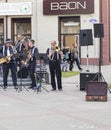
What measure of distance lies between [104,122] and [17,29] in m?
27.5

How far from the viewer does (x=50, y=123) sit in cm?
1100

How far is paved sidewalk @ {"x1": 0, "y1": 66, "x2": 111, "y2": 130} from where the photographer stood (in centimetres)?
1076

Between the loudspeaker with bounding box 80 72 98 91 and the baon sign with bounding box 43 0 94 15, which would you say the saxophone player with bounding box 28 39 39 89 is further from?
the baon sign with bounding box 43 0 94 15

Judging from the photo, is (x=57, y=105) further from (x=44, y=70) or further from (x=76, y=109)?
(x=44, y=70)

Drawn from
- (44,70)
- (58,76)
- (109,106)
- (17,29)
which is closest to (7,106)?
A: (109,106)

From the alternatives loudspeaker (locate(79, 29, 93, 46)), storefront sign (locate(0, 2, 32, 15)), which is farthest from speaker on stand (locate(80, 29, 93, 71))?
storefront sign (locate(0, 2, 32, 15))

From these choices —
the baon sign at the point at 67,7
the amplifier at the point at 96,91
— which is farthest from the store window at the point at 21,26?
the amplifier at the point at 96,91

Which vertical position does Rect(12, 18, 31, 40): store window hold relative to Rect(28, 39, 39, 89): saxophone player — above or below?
above

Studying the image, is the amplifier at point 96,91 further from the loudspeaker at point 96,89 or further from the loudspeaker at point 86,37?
the loudspeaker at point 86,37

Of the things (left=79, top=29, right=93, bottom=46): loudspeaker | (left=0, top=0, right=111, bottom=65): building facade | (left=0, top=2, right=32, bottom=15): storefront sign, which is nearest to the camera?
(left=79, top=29, right=93, bottom=46): loudspeaker

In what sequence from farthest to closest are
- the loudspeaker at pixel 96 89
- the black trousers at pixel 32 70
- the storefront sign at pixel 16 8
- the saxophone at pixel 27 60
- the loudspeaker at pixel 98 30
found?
1. the storefront sign at pixel 16 8
2. the black trousers at pixel 32 70
3. the saxophone at pixel 27 60
4. the loudspeaker at pixel 98 30
5. the loudspeaker at pixel 96 89

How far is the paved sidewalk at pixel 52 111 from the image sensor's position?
10758 millimetres

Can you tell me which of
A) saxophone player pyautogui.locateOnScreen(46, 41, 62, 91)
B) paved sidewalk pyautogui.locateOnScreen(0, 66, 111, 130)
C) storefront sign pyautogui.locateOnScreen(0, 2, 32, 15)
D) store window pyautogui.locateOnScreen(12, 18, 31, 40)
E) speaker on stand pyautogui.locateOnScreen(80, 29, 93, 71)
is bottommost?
paved sidewalk pyautogui.locateOnScreen(0, 66, 111, 130)

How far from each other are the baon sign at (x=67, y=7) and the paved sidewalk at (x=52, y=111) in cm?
1782
